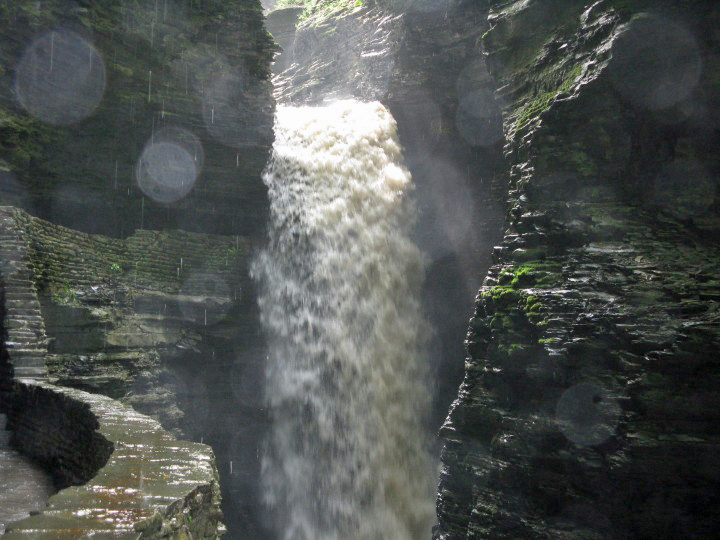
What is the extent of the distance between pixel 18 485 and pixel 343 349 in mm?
5072

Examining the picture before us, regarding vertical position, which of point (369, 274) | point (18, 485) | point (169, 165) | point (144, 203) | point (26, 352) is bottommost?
point (18, 485)

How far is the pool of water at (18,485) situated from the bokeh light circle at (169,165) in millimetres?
4780

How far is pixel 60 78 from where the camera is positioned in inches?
307

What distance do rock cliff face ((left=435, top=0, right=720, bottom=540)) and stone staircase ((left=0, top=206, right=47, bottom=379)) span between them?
4.84 m

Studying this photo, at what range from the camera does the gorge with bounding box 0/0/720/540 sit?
4.61 meters

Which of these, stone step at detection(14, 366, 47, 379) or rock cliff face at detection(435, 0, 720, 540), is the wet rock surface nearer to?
stone step at detection(14, 366, 47, 379)

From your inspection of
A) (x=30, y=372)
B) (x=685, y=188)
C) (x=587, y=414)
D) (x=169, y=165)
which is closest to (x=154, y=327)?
(x=30, y=372)

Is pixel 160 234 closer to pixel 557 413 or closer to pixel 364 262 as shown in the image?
pixel 364 262

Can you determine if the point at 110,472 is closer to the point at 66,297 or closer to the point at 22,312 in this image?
the point at 22,312

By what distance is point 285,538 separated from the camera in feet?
27.8

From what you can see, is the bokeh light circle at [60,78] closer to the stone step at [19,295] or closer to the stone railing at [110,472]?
the stone step at [19,295]

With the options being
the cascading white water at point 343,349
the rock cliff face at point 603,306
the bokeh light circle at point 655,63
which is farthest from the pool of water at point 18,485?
the bokeh light circle at point 655,63

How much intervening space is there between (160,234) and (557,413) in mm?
7259

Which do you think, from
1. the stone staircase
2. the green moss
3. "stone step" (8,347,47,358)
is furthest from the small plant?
the green moss
